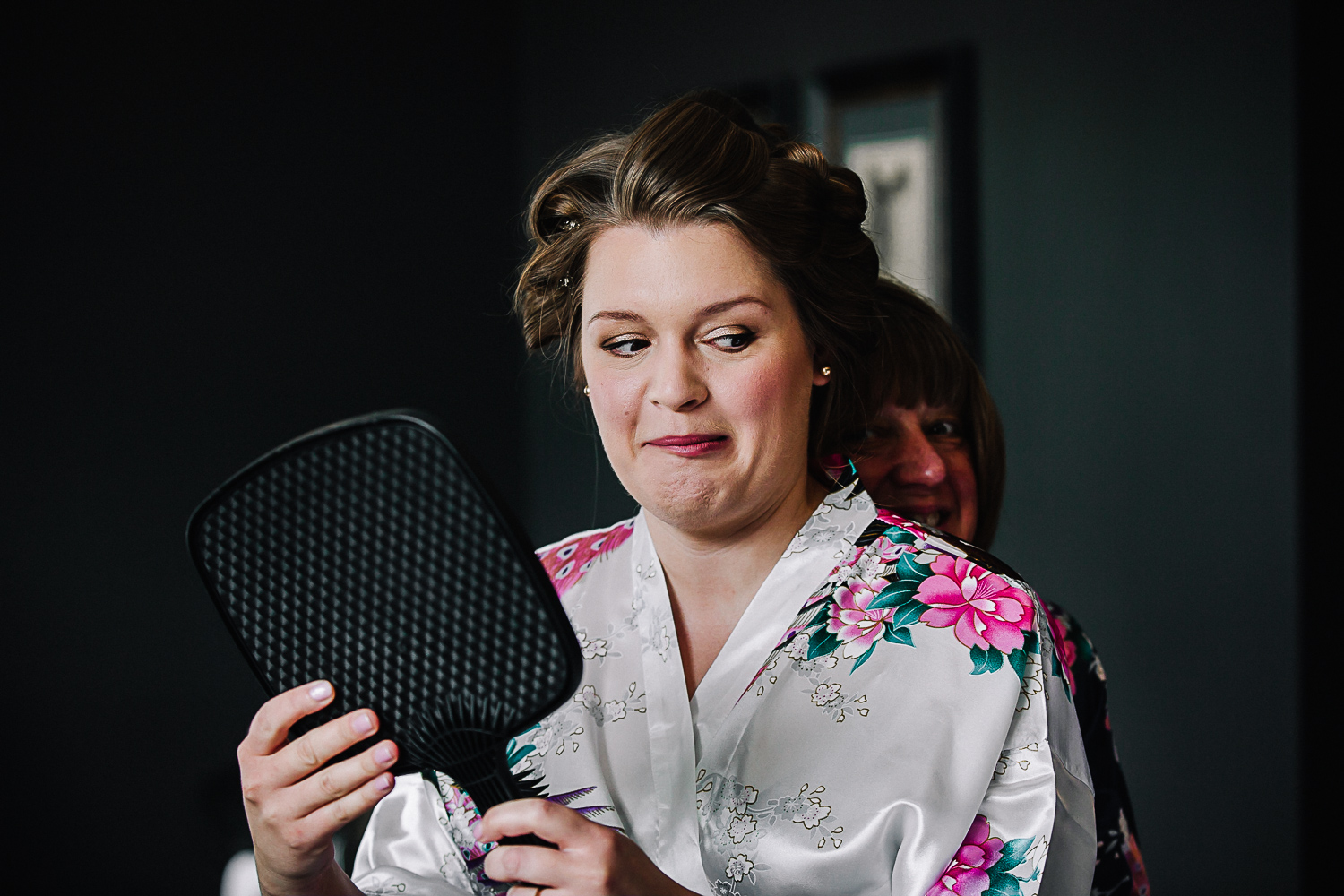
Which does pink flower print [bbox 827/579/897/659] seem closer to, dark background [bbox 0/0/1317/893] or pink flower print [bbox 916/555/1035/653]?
pink flower print [bbox 916/555/1035/653]

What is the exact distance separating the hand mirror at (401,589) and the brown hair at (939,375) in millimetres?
774

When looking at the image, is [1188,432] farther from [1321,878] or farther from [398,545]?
[398,545]

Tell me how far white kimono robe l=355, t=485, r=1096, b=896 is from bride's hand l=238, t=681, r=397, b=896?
0.15 m

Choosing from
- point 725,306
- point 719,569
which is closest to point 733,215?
point 725,306

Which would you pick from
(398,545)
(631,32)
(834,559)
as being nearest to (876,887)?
(834,559)

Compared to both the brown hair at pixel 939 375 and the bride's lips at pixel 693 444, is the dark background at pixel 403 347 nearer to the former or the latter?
the brown hair at pixel 939 375

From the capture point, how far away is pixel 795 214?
0.92m

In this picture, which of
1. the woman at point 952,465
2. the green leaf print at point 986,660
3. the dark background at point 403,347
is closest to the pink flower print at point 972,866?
the green leaf print at point 986,660

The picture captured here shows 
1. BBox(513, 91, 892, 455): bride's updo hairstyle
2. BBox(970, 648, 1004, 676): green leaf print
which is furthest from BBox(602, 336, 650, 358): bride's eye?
BBox(970, 648, 1004, 676): green leaf print

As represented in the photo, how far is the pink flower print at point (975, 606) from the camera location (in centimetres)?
84

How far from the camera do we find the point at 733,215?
88 cm

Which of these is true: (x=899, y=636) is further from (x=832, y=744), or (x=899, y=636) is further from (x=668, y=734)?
(x=668, y=734)

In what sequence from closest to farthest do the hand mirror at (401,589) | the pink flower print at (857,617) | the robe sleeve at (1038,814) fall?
the hand mirror at (401,589)
the robe sleeve at (1038,814)
the pink flower print at (857,617)

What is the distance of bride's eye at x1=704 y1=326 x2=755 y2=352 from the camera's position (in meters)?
0.87
